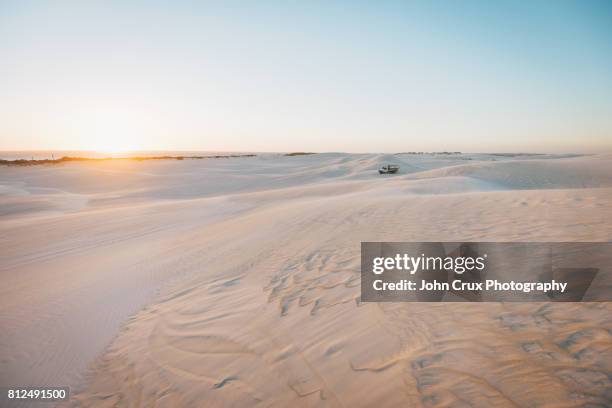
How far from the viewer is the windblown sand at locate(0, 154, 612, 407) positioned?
248 centimetres

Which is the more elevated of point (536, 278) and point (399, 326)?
point (536, 278)

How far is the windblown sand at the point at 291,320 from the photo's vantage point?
2.48 metres

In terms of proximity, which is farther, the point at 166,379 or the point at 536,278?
the point at 536,278

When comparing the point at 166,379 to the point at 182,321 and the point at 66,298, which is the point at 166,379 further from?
the point at 66,298

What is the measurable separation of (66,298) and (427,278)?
607cm

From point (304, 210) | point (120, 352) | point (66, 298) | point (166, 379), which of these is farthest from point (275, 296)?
point (304, 210)

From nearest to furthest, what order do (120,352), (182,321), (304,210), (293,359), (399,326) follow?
(293,359) < (399,326) < (120,352) < (182,321) < (304,210)

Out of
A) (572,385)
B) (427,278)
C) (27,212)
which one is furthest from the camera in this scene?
(27,212)

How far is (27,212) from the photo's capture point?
44.2ft

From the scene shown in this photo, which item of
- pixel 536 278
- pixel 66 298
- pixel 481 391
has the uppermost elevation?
pixel 536 278

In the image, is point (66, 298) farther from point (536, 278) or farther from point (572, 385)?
point (536, 278)

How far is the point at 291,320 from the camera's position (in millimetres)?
3676

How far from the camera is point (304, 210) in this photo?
9.38m

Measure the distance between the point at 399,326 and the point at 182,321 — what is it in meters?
2.82
